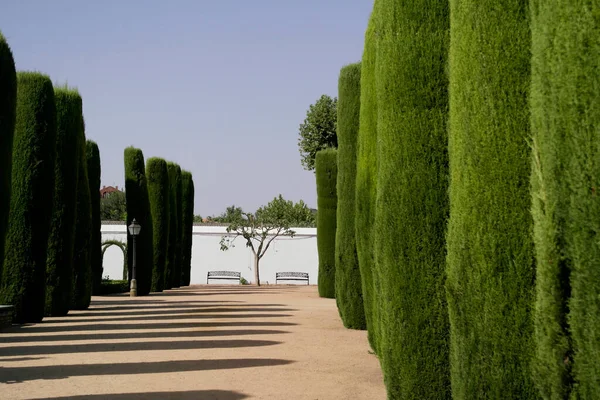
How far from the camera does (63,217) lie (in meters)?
16.8

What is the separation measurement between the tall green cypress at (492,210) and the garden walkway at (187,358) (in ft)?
9.22

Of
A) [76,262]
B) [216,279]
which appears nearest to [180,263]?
[216,279]

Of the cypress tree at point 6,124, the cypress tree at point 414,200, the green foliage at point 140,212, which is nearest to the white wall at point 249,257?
the green foliage at point 140,212

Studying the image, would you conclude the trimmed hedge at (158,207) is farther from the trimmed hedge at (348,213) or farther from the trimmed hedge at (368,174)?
the trimmed hedge at (368,174)

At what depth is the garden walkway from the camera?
26.7 ft

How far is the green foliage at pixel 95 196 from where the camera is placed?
855 inches

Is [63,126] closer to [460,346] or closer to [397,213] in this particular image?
[397,213]

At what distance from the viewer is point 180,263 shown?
108 feet

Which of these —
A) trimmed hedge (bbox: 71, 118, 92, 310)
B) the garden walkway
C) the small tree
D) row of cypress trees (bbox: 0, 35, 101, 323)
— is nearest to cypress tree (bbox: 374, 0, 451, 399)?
the garden walkway

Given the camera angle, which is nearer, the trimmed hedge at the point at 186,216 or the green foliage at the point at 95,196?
the green foliage at the point at 95,196

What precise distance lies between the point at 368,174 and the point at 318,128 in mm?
36611

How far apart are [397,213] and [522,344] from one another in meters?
2.09

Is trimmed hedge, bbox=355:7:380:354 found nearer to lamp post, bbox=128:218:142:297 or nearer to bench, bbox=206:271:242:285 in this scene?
lamp post, bbox=128:218:142:297

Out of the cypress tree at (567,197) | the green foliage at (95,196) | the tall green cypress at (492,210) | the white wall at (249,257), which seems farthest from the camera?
the white wall at (249,257)
